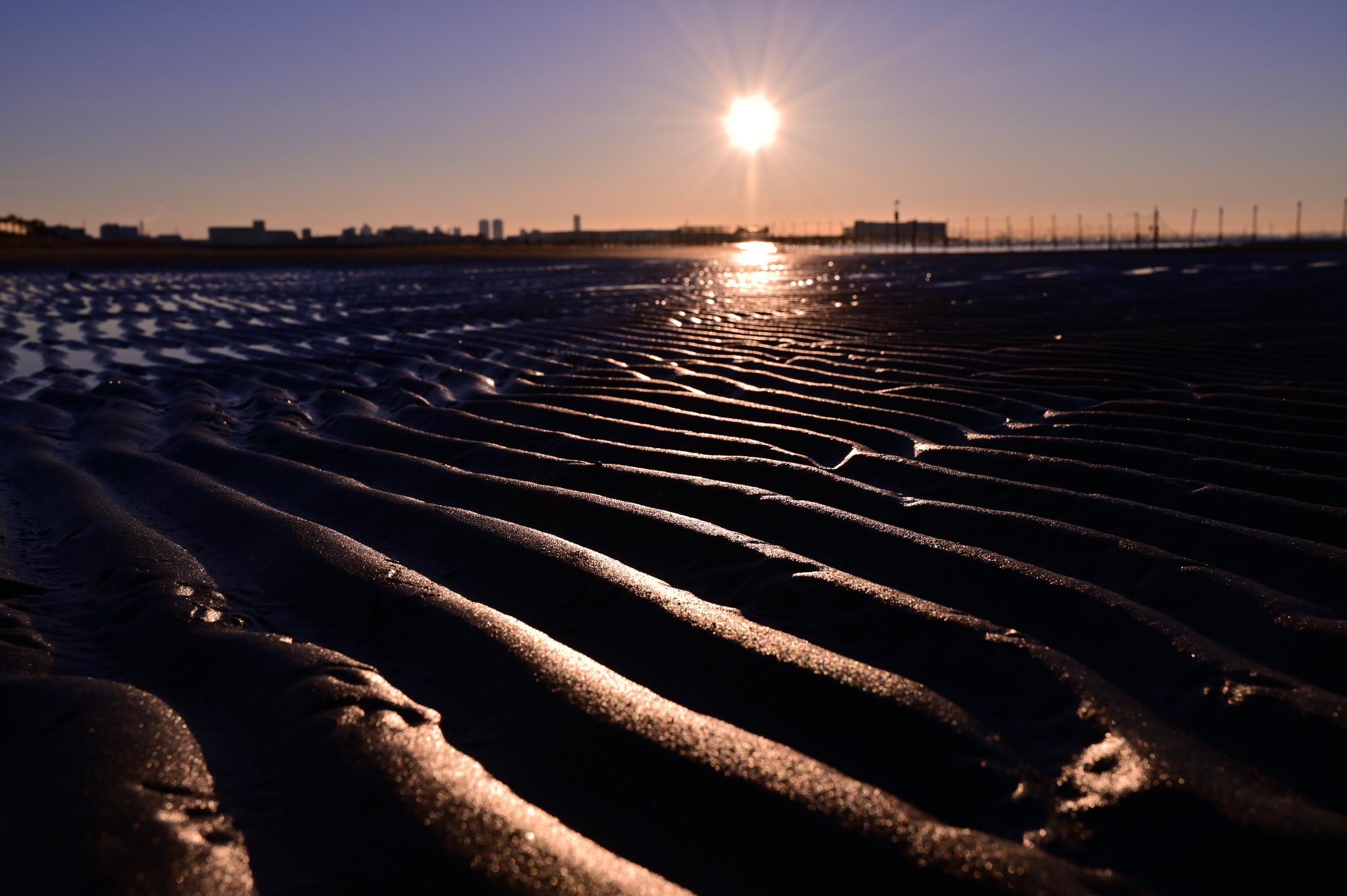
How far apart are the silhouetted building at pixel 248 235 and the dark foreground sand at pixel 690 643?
112 meters

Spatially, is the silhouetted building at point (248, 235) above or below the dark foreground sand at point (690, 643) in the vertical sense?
above

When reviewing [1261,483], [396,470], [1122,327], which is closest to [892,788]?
[1261,483]

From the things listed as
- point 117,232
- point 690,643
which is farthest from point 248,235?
point 690,643

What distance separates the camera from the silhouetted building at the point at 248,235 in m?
107

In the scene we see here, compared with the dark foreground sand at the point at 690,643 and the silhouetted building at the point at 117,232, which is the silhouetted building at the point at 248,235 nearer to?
the silhouetted building at the point at 117,232

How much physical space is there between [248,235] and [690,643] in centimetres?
12383

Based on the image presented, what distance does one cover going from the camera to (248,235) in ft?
367

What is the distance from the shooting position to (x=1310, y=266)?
1786 centimetres

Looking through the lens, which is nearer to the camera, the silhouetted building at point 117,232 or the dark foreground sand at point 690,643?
the dark foreground sand at point 690,643

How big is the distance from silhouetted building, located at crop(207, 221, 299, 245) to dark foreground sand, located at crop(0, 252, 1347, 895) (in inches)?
4403

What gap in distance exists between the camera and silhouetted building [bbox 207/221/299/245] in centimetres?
10725

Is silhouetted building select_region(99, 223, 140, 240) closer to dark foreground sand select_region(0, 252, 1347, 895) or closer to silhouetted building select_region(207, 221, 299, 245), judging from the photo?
silhouetted building select_region(207, 221, 299, 245)

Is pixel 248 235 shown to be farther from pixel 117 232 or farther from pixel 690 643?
pixel 690 643

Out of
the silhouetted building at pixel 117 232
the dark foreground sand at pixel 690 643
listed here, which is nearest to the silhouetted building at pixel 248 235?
the silhouetted building at pixel 117 232
